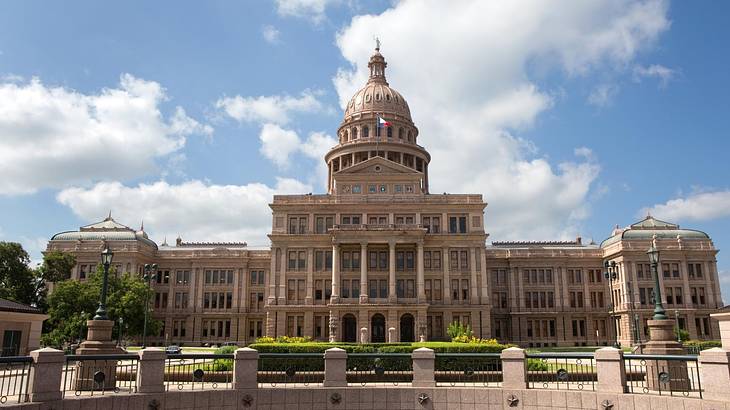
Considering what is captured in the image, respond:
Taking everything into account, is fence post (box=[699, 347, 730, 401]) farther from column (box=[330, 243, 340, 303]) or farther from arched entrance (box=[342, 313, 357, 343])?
arched entrance (box=[342, 313, 357, 343])

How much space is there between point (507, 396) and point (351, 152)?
77.1 m

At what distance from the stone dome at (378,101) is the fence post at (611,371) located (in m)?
82.3

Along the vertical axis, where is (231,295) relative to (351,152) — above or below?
below

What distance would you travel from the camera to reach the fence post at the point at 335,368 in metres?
20.5

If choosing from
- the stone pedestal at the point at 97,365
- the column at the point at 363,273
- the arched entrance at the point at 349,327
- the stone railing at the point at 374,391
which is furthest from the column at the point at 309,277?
the stone railing at the point at 374,391

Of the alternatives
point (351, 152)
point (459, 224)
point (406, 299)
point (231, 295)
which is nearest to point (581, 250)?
point (459, 224)

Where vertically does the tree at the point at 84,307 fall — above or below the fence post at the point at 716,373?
above

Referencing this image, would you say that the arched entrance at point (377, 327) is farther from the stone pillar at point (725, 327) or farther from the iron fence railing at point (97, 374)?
the iron fence railing at point (97, 374)

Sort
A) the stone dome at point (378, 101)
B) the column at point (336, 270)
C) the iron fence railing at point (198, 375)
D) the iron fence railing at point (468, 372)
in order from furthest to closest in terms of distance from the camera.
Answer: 1. the stone dome at point (378, 101)
2. the column at point (336, 270)
3. the iron fence railing at point (468, 372)
4. the iron fence railing at point (198, 375)

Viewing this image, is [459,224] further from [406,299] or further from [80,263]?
[80,263]

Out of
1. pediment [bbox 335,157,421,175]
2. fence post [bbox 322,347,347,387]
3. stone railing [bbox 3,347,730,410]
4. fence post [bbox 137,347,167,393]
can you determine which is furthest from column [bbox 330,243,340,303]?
fence post [bbox 137,347,167,393]

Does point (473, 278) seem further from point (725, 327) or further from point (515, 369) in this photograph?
point (515, 369)

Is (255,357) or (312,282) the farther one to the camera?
(312,282)

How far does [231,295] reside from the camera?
279 ft
